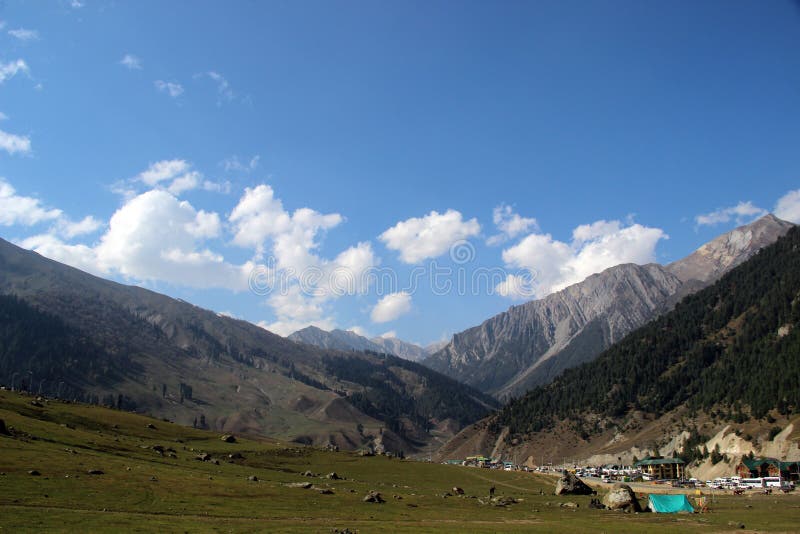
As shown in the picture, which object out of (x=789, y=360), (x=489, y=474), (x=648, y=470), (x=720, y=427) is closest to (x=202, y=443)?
(x=489, y=474)

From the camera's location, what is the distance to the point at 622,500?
7212 centimetres

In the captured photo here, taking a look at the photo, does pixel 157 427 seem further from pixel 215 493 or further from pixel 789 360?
pixel 789 360

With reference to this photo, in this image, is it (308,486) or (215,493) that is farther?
(308,486)

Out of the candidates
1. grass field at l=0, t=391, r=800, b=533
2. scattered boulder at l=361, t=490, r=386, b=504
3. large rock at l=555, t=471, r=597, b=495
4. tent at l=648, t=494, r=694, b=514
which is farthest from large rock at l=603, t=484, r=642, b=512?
scattered boulder at l=361, t=490, r=386, b=504

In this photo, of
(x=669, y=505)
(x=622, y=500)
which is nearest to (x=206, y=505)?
(x=622, y=500)

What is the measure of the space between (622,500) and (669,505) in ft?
18.4

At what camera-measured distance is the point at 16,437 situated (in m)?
71.9

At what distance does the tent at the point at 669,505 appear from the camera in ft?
231

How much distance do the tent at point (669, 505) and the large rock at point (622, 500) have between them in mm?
1911

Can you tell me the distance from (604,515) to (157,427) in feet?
363

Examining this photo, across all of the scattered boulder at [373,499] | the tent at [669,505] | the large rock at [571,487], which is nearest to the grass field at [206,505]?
the scattered boulder at [373,499]

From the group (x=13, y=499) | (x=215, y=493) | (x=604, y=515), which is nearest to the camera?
(x=13, y=499)

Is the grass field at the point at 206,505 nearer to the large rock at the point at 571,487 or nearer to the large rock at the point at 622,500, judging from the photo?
the large rock at the point at 622,500

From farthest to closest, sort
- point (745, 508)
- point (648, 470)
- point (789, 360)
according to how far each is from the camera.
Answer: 1. point (789, 360)
2. point (648, 470)
3. point (745, 508)
